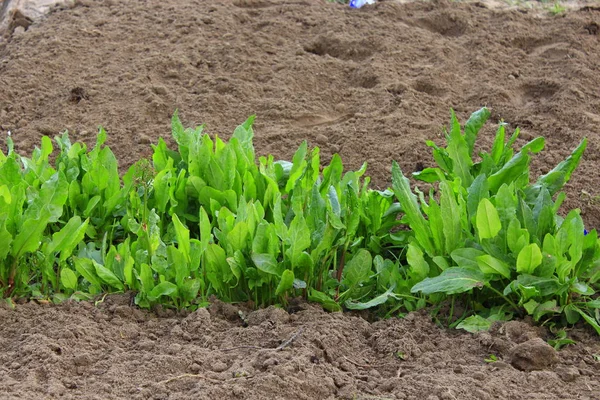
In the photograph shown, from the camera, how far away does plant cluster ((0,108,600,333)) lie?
2.93 meters

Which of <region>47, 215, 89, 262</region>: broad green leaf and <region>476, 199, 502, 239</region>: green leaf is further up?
<region>476, 199, 502, 239</region>: green leaf

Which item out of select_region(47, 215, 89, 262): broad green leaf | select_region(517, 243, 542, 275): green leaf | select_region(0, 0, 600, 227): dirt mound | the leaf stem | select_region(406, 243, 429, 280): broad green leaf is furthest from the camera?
select_region(0, 0, 600, 227): dirt mound

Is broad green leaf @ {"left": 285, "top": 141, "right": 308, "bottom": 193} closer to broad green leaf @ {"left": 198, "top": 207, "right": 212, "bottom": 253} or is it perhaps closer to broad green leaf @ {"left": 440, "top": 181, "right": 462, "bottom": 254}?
broad green leaf @ {"left": 198, "top": 207, "right": 212, "bottom": 253}

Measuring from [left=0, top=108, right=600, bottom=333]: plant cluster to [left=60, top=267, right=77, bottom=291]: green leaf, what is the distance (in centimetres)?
1

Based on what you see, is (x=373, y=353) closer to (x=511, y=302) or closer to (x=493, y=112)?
(x=511, y=302)

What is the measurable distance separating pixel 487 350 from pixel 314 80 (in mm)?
2531

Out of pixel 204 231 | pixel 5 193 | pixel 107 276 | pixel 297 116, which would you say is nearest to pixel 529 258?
pixel 204 231

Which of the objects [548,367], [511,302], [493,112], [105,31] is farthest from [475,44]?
[548,367]

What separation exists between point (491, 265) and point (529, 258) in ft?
0.40

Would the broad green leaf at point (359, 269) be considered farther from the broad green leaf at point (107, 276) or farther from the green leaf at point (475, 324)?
the broad green leaf at point (107, 276)

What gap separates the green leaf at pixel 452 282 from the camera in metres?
2.87

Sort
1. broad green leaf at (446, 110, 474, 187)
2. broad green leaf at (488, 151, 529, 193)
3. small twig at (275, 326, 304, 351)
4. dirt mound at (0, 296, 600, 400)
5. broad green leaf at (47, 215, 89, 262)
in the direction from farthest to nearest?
broad green leaf at (446, 110, 474, 187)
broad green leaf at (488, 151, 529, 193)
broad green leaf at (47, 215, 89, 262)
small twig at (275, 326, 304, 351)
dirt mound at (0, 296, 600, 400)

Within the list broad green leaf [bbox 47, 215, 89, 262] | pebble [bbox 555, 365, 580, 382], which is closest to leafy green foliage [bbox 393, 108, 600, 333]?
pebble [bbox 555, 365, 580, 382]

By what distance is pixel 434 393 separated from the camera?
8.00 feet
